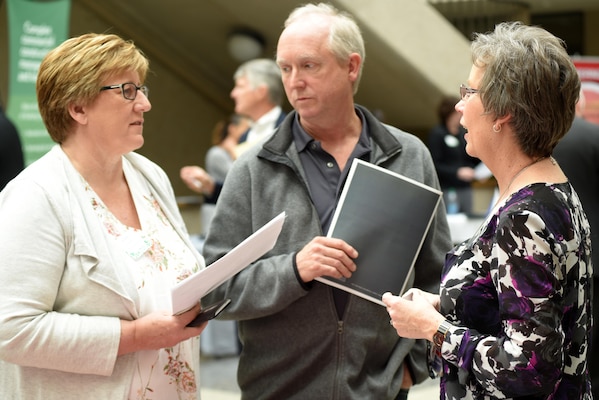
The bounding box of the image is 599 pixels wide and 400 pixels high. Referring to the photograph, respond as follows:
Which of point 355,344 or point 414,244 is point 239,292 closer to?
point 355,344

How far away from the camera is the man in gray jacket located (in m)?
2.55

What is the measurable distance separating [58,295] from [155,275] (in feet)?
0.93

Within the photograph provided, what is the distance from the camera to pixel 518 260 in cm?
181

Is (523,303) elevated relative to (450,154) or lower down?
lower down

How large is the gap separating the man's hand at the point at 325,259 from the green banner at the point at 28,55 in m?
4.34

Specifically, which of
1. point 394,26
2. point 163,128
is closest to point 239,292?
point 394,26

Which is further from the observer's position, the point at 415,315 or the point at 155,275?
the point at 155,275

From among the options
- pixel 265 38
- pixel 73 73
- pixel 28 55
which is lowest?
pixel 73 73


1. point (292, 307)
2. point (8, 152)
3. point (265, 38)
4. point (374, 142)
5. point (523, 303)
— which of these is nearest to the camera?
point (523, 303)

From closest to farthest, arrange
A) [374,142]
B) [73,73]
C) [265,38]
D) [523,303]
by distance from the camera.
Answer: [523,303]
[73,73]
[374,142]
[265,38]

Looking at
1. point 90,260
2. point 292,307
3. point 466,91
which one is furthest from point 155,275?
point 466,91

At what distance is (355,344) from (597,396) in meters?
2.63

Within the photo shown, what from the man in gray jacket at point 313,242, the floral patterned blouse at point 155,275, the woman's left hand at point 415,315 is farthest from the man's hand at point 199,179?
the woman's left hand at point 415,315

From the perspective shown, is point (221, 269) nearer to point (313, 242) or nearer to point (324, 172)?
point (313, 242)
